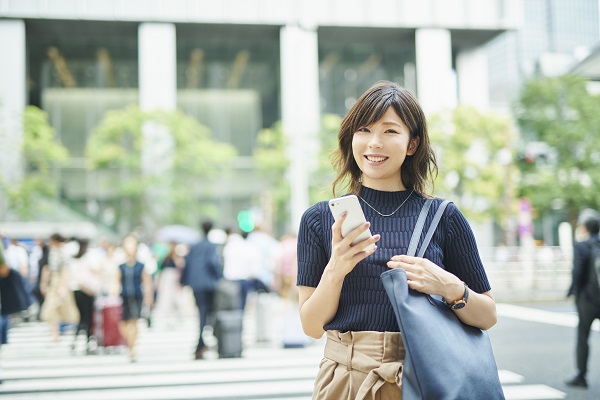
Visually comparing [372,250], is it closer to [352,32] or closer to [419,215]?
[419,215]

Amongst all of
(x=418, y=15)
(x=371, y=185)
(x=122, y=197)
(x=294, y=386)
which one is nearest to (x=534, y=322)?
(x=294, y=386)

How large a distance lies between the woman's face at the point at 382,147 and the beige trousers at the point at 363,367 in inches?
18.7

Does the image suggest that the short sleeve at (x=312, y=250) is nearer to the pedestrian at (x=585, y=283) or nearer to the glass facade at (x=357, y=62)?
the pedestrian at (x=585, y=283)

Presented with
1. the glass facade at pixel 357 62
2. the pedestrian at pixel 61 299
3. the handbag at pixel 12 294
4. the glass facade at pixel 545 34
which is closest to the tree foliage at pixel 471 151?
the glass facade at pixel 357 62

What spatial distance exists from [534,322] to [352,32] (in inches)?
1158

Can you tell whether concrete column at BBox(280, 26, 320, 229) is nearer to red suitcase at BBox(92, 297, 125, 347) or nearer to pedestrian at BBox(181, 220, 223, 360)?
red suitcase at BBox(92, 297, 125, 347)

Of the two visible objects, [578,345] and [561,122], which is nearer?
[578,345]

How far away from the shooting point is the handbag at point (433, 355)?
184cm

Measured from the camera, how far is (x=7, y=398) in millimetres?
7680

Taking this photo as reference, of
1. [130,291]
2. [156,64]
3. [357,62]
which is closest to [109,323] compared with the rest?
[130,291]

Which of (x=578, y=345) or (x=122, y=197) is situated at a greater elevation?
(x=122, y=197)

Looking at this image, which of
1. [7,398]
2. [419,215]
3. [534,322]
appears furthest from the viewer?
[534,322]

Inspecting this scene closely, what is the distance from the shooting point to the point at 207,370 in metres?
9.41

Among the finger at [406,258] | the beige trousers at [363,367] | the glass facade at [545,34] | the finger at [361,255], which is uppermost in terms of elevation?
the glass facade at [545,34]
